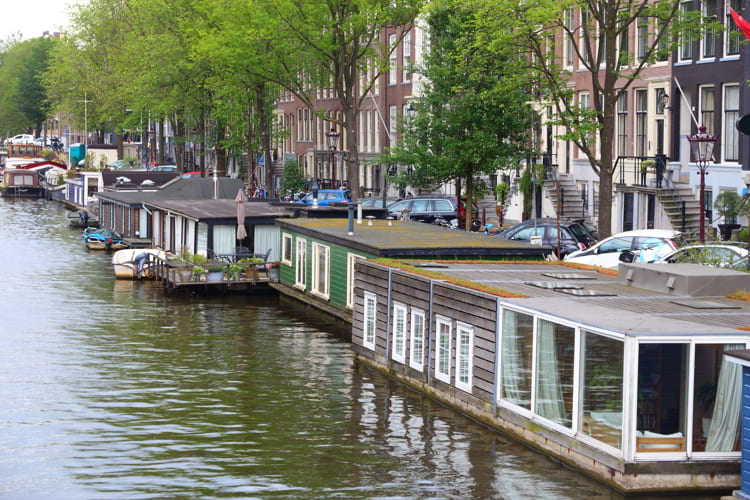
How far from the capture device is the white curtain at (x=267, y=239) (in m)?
51.2

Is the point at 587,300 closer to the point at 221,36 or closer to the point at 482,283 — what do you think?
the point at 482,283

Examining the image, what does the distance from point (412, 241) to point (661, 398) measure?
19530mm

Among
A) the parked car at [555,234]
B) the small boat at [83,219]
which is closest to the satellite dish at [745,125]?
the parked car at [555,234]

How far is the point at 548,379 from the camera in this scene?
23.2 m

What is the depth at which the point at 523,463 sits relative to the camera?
77.2 ft

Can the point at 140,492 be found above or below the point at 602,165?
below

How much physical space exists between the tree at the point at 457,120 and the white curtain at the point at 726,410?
36368mm

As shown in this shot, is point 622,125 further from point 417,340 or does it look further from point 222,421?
point 222,421

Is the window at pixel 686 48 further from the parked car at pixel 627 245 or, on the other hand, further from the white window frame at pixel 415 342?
the white window frame at pixel 415 342

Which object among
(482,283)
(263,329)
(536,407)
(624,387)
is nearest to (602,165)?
(263,329)

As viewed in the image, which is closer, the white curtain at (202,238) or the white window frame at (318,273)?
the white window frame at (318,273)

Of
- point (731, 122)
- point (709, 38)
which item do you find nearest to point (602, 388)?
point (731, 122)

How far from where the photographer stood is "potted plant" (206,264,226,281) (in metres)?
48.9

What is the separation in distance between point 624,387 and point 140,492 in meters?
7.85
